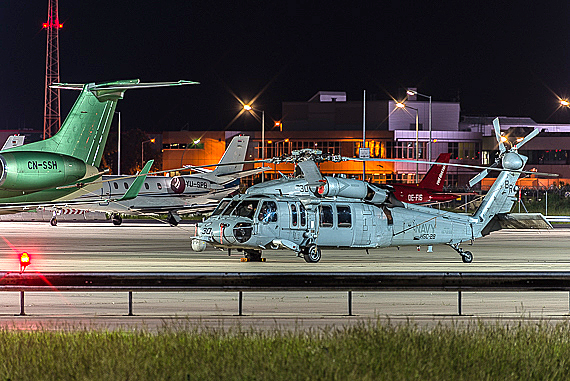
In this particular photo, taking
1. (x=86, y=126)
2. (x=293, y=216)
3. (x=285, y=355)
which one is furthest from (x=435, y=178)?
(x=285, y=355)

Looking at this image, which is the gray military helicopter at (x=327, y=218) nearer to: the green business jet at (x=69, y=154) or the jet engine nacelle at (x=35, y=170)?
the green business jet at (x=69, y=154)

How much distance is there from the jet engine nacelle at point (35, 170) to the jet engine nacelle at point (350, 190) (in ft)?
22.1

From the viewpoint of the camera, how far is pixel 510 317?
1305 cm

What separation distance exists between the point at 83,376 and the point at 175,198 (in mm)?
45075

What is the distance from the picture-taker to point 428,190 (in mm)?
45656

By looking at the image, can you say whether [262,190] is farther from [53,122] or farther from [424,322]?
[53,122]

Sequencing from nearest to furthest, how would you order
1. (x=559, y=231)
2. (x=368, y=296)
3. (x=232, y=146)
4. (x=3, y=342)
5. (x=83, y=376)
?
(x=83, y=376) → (x=3, y=342) → (x=368, y=296) → (x=559, y=231) → (x=232, y=146)

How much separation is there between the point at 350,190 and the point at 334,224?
3.67 ft

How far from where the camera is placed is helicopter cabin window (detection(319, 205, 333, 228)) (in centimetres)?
2306

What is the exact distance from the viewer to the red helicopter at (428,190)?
147 feet

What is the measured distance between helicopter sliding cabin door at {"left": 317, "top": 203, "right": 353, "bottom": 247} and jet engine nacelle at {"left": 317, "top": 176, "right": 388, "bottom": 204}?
1.82 feet

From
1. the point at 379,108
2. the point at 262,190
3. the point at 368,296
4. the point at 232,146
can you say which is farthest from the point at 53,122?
the point at 368,296

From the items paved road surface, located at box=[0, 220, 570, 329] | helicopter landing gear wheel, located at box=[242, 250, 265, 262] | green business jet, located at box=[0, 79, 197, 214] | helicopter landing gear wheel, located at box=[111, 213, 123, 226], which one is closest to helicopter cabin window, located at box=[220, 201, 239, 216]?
paved road surface, located at box=[0, 220, 570, 329]

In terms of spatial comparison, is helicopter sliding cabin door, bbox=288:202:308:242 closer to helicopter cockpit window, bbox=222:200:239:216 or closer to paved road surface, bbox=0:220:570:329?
paved road surface, bbox=0:220:570:329
